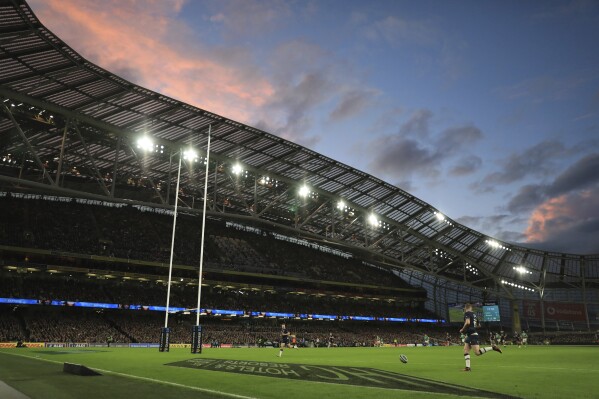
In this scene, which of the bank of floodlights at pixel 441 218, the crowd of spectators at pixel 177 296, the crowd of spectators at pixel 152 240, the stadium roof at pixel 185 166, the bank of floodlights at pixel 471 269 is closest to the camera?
the stadium roof at pixel 185 166

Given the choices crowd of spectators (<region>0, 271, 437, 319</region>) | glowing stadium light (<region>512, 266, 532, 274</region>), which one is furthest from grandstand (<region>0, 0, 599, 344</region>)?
glowing stadium light (<region>512, 266, 532, 274</region>)

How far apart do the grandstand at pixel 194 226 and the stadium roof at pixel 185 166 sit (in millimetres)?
185

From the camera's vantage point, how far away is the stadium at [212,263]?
19.0m

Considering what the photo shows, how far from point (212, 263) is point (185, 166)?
1739cm

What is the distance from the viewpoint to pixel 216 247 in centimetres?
6662

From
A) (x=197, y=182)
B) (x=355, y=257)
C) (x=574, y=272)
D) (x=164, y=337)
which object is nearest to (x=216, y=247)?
(x=197, y=182)

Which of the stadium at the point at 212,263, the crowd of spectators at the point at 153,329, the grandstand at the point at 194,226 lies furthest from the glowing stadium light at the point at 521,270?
the crowd of spectators at the point at 153,329

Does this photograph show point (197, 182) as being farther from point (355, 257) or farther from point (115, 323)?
point (355, 257)

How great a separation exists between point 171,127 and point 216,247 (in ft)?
94.9

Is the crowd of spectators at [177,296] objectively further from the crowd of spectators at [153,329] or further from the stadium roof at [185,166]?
the stadium roof at [185,166]

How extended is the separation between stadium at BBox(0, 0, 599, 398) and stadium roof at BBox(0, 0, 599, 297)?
0.23 metres

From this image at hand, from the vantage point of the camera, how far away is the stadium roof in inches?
1308

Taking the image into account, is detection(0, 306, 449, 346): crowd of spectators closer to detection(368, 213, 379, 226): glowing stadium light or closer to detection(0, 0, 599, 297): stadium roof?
detection(0, 0, 599, 297): stadium roof

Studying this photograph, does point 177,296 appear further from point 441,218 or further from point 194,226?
point 441,218
